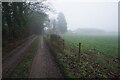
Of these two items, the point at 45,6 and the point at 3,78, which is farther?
the point at 45,6

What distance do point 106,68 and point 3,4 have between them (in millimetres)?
15640

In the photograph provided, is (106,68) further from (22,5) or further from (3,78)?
(22,5)

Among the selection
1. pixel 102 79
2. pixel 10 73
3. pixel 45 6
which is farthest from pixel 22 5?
pixel 102 79

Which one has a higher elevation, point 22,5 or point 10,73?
point 22,5

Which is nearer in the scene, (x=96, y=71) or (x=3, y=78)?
(x=3, y=78)

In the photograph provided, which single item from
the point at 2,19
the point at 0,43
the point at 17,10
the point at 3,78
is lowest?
the point at 3,78

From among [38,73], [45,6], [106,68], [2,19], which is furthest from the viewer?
[45,6]

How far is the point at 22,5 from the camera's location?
2492cm

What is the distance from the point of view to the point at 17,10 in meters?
23.8

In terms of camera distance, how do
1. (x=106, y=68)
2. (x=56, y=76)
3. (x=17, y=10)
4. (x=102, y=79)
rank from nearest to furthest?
(x=102, y=79), (x=56, y=76), (x=106, y=68), (x=17, y=10)

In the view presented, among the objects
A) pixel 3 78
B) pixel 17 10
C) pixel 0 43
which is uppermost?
pixel 17 10

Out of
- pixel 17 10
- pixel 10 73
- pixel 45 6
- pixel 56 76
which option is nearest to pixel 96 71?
pixel 56 76

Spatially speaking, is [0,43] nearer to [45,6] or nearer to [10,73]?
[45,6]

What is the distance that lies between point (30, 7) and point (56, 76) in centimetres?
2159
